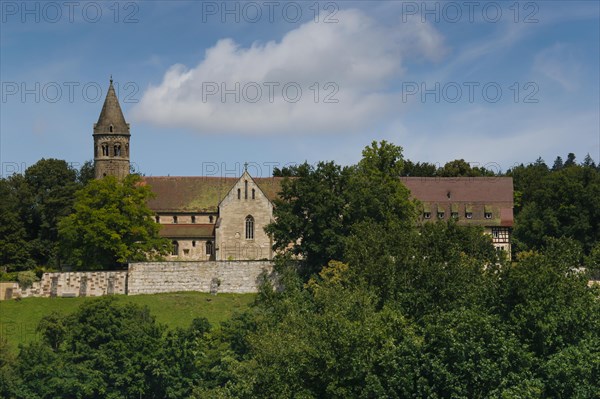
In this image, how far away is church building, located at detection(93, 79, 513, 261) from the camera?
262ft

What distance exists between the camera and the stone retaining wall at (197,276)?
69062mm

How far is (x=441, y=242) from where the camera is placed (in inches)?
1861

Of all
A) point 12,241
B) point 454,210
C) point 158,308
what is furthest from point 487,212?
point 12,241

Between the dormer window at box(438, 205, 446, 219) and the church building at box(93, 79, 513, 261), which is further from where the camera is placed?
the dormer window at box(438, 205, 446, 219)

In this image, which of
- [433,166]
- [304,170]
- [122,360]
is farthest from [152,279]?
[433,166]

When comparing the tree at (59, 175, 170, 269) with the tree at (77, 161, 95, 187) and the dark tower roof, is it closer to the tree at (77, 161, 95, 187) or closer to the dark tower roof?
the dark tower roof

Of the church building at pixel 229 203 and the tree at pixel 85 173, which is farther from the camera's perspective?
the tree at pixel 85 173

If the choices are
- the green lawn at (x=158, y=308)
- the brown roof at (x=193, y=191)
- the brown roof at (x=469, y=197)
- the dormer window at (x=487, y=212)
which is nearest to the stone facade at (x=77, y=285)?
the green lawn at (x=158, y=308)

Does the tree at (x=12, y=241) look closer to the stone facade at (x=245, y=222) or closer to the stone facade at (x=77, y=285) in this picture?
the stone facade at (x=77, y=285)

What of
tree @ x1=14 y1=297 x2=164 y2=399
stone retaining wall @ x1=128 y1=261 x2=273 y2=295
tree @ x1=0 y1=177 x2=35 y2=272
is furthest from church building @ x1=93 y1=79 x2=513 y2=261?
tree @ x1=14 y1=297 x2=164 y2=399

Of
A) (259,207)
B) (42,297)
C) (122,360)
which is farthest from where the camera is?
(259,207)

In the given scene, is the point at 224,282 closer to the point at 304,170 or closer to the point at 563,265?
A: the point at 304,170

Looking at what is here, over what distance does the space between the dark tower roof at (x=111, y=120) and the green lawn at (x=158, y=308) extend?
22166 millimetres

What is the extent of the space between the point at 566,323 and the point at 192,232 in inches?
1956
